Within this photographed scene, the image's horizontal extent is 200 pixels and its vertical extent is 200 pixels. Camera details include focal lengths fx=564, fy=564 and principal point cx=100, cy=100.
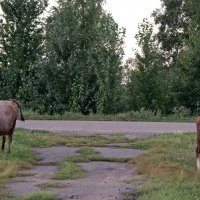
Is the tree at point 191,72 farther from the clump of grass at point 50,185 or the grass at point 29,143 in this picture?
the clump of grass at point 50,185

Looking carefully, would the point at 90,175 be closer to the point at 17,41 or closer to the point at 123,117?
the point at 123,117

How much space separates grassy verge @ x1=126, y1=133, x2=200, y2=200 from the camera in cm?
976

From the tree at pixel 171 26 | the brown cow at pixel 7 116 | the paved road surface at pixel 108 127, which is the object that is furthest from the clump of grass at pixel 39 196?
the tree at pixel 171 26

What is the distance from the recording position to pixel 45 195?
9508 millimetres

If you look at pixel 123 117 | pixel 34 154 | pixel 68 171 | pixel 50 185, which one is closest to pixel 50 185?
pixel 50 185

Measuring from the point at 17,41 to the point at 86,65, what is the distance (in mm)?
5261

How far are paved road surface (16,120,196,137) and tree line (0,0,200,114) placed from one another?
5453 mm

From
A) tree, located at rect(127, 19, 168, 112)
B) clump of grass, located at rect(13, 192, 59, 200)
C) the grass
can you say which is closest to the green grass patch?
clump of grass, located at rect(13, 192, 59, 200)

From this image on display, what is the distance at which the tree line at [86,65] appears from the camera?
30359 mm

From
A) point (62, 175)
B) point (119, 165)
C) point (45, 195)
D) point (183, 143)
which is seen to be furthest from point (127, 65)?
point (45, 195)

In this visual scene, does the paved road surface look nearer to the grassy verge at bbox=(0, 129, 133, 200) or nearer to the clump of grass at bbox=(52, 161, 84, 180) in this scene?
the grassy verge at bbox=(0, 129, 133, 200)

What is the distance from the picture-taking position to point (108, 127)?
2325 centimetres

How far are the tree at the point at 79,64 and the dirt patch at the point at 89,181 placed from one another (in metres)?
14.6

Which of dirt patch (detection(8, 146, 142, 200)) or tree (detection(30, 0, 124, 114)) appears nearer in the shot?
dirt patch (detection(8, 146, 142, 200))
